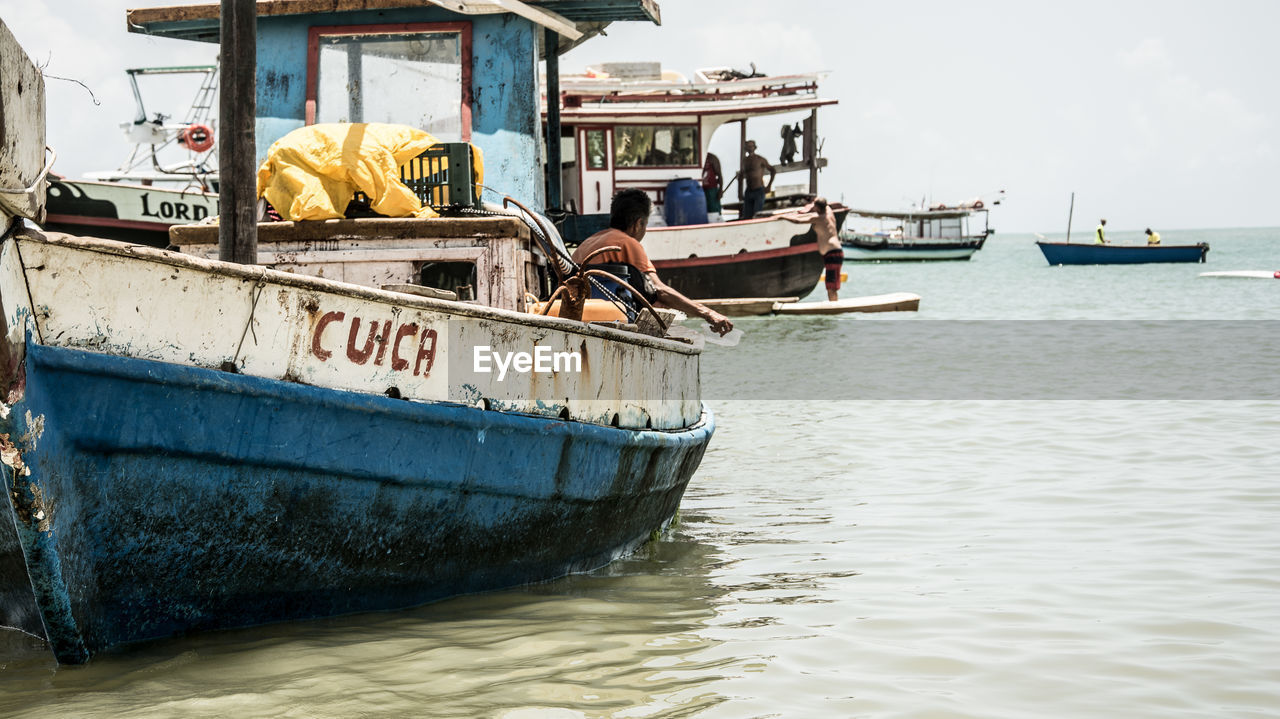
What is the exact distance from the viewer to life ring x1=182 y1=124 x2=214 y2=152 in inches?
914

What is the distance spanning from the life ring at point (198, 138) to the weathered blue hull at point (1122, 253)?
3936 centimetres

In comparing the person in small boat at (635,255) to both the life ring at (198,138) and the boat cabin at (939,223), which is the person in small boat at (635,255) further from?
the boat cabin at (939,223)

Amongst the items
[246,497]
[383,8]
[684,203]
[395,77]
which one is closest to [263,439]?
[246,497]

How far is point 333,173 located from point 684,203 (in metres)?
17.9

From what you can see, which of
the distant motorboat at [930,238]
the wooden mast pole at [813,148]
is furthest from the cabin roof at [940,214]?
the wooden mast pole at [813,148]

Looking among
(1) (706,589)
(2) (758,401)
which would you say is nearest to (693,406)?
(1) (706,589)

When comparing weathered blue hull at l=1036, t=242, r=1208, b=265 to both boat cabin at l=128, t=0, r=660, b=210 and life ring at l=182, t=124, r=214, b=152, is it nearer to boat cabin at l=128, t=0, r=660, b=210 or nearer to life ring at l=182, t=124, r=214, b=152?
life ring at l=182, t=124, r=214, b=152

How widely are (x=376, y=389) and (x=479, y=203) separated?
2119mm

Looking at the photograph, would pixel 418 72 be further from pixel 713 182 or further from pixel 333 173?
pixel 713 182

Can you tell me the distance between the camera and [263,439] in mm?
3959

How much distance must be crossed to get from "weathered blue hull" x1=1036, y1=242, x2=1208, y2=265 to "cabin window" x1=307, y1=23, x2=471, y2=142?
49365 mm

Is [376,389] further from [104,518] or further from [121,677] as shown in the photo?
[121,677]

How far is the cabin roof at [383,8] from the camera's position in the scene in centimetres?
726

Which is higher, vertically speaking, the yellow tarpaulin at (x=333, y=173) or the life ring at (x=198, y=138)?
the life ring at (x=198, y=138)
